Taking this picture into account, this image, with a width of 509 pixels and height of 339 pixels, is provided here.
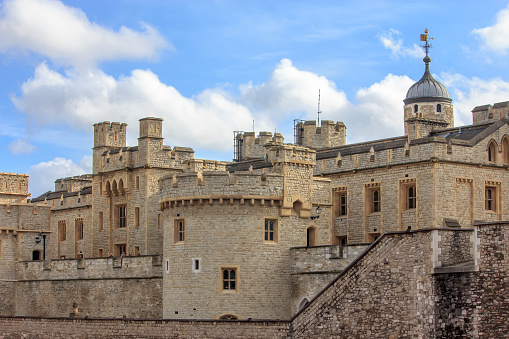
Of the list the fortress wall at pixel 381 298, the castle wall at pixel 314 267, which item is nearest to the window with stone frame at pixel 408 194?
the castle wall at pixel 314 267

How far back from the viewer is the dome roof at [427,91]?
71.0 meters

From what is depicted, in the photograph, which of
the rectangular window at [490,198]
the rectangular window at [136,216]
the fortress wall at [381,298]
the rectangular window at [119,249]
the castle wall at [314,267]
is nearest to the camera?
the fortress wall at [381,298]

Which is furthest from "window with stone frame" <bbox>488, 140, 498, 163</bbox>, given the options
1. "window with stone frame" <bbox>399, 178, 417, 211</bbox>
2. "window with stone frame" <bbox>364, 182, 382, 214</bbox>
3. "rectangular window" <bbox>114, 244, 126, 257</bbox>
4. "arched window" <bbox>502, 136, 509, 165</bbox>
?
"rectangular window" <bbox>114, 244, 126, 257</bbox>

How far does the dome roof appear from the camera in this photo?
233 feet

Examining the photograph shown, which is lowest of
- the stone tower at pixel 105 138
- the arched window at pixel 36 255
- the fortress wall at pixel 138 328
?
the fortress wall at pixel 138 328

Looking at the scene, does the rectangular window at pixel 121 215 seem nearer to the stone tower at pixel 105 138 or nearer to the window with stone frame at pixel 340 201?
the stone tower at pixel 105 138

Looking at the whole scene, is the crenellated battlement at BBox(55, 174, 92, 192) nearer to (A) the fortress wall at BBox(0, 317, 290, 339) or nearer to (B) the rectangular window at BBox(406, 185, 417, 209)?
(A) the fortress wall at BBox(0, 317, 290, 339)

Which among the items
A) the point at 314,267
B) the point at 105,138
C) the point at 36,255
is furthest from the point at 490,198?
the point at 36,255

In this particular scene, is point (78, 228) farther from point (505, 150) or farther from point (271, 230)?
point (505, 150)

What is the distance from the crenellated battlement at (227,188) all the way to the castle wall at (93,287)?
22.8 feet

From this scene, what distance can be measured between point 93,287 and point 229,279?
12.9 m

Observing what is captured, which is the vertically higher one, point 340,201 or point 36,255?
point 340,201

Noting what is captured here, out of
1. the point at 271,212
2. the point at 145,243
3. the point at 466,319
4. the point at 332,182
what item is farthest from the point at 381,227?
the point at 466,319

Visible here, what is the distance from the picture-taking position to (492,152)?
5172 cm
